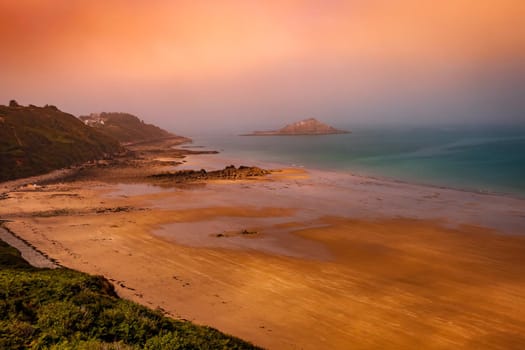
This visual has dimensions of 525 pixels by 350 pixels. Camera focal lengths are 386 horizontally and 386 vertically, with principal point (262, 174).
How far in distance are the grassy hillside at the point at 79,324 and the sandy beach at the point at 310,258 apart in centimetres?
453

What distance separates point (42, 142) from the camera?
9069 centimetres

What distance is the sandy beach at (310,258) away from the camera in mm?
17531

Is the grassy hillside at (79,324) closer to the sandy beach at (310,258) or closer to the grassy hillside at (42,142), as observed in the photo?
the sandy beach at (310,258)

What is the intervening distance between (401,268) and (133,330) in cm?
1850

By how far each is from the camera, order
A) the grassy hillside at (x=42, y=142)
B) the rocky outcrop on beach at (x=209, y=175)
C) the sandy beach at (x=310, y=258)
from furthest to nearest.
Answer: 1. the grassy hillside at (x=42, y=142)
2. the rocky outcrop on beach at (x=209, y=175)
3. the sandy beach at (x=310, y=258)

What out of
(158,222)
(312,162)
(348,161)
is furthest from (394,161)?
(158,222)

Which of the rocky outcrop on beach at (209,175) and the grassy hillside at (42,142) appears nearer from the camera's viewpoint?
the rocky outcrop on beach at (209,175)

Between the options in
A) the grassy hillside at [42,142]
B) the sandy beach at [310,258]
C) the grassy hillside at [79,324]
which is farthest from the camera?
the grassy hillside at [42,142]

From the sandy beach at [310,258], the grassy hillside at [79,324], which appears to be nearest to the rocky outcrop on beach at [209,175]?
the sandy beach at [310,258]

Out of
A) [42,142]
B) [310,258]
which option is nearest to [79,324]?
[310,258]

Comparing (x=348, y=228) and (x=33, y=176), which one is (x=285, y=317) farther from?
(x=33, y=176)

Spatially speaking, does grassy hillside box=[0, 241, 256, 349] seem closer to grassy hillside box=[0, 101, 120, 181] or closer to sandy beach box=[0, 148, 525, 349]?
sandy beach box=[0, 148, 525, 349]

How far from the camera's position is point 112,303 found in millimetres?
14117

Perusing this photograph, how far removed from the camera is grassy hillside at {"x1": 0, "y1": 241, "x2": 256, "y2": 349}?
10664 millimetres
